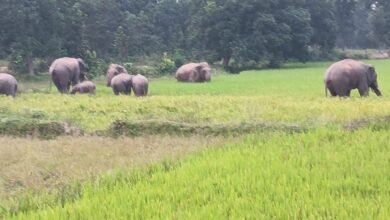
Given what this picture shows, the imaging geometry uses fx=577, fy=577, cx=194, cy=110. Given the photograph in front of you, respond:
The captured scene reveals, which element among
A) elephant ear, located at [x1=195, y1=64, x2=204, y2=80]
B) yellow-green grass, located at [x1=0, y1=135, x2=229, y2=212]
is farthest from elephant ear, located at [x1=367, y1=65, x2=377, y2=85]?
elephant ear, located at [x1=195, y1=64, x2=204, y2=80]

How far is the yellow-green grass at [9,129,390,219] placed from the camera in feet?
11.9

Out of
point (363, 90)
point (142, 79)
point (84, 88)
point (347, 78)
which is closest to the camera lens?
point (347, 78)

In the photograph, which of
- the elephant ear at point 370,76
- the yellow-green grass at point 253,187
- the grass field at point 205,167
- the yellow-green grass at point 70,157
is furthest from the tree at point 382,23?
the yellow-green grass at point 253,187

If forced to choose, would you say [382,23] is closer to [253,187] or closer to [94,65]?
[94,65]

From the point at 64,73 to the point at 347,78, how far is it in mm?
Result: 8679

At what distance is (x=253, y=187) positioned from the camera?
418cm

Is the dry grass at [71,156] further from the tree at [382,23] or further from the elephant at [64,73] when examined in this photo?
the tree at [382,23]

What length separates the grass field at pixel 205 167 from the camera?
3785mm

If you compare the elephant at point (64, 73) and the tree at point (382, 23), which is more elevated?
the tree at point (382, 23)

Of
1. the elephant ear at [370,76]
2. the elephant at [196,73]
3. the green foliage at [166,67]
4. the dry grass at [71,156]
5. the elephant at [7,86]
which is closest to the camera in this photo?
the dry grass at [71,156]

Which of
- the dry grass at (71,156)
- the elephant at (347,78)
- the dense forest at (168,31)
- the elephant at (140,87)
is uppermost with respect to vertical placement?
the dense forest at (168,31)

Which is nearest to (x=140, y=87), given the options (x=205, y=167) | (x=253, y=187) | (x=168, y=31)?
(x=205, y=167)

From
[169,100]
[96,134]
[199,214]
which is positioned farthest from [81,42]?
[199,214]

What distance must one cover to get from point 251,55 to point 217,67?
205 centimetres
